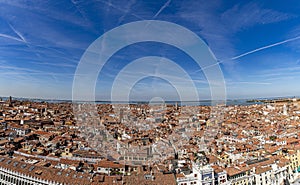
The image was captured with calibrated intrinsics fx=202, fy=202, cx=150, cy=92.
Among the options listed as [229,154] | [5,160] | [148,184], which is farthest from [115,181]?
[229,154]

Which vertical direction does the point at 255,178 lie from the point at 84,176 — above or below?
below

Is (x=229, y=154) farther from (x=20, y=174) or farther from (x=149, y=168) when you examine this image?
(x=20, y=174)

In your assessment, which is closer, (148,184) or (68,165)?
(148,184)

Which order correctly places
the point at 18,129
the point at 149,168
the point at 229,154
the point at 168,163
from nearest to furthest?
the point at 149,168
the point at 168,163
the point at 229,154
the point at 18,129

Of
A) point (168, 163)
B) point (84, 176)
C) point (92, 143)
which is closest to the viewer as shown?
point (84, 176)

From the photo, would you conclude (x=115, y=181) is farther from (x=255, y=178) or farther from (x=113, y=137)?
(x=113, y=137)

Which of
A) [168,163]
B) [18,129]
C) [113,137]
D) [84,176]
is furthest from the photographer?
[18,129]

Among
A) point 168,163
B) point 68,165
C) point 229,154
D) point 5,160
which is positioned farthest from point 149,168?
point 5,160

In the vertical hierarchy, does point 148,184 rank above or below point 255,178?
above

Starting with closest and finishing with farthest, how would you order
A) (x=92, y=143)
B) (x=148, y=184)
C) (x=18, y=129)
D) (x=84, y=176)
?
(x=148, y=184) < (x=84, y=176) < (x=92, y=143) < (x=18, y=129)
